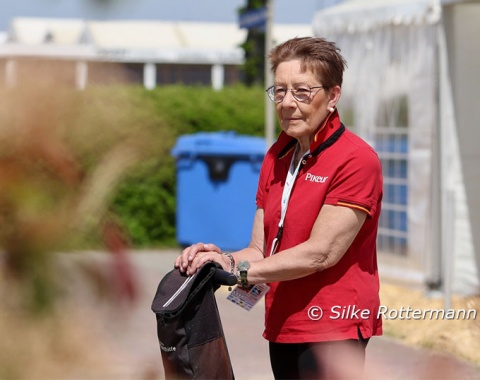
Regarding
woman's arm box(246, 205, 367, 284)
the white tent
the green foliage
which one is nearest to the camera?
woman's arm box(246, 205, 367, 284)

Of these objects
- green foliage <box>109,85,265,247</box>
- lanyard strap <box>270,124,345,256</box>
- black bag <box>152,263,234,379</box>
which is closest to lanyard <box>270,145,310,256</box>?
lanyard strap <box>270,124,345,256</box>

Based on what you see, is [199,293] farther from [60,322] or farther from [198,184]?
[198,184]

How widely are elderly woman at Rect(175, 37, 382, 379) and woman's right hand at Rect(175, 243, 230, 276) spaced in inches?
0.5

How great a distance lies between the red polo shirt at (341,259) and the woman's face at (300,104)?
46 mm

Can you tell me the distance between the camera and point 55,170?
31.9 inches

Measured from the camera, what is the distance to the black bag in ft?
6.63

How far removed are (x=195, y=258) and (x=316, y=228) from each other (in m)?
0.41

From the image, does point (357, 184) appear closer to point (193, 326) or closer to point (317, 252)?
point (317, 252)

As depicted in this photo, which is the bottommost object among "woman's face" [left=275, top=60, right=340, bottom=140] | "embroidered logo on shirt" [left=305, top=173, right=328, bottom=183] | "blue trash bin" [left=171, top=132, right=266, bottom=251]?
"blue trash bin" [left=171, top=132, right=266, bottom=251]

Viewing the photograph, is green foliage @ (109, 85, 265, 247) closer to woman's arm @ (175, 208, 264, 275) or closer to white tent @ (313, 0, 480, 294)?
white tent @ (313, 0, 480, 294)

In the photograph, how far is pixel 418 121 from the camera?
818 cm

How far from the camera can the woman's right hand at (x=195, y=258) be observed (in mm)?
2416

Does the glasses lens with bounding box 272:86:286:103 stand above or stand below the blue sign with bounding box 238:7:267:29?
below

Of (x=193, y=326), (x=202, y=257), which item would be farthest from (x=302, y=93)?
(x=193, y=326)
